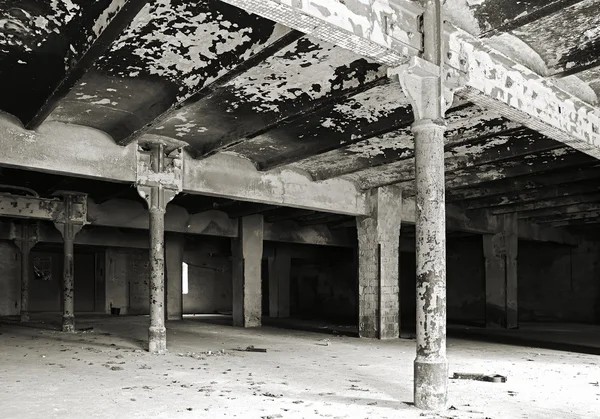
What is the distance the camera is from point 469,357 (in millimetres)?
9562

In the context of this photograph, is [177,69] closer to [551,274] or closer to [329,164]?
[329,164]

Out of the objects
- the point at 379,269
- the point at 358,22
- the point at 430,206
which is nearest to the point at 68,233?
the point at 379,269

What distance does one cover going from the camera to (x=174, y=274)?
1988cm

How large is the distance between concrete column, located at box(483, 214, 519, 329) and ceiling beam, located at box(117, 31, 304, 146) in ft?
39.0

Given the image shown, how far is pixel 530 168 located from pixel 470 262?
1177 centimetres

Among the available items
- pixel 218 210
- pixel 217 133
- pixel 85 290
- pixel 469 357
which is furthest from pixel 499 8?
pixel 85 290

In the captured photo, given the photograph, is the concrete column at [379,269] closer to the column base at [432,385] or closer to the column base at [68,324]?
the column base at [432,385]

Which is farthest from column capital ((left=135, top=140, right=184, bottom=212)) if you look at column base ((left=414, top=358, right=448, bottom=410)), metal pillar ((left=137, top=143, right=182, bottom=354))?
column base ((left=414, top=358, right=448, bottom=410))

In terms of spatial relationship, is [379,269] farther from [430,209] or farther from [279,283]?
[279,283]

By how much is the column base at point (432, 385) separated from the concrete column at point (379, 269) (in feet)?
23.1

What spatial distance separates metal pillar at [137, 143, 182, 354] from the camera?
9.92m

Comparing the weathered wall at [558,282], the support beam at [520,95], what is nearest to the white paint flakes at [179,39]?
the support beam at [520,95]

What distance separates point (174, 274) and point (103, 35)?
49.7ft

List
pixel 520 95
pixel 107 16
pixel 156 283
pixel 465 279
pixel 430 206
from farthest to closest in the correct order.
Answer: pixel 465 279 → pixel 156 283 → pixel 520 95 → pixel 430 206 → pixel 107 16
